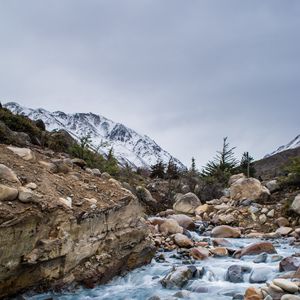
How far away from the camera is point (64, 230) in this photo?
6.24 m

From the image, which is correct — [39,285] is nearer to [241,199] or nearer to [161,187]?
[241,199]

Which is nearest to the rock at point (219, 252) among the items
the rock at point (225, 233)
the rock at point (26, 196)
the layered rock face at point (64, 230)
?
the layered rock face at point (64, 230)

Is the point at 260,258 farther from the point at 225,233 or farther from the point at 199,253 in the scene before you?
the point at 225,233

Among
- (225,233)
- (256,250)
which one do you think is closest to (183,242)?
(256,250)

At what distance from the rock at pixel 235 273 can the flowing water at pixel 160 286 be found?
10cm

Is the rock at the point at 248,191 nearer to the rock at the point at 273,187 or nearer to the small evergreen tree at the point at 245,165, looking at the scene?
the rock at the point at 273,187

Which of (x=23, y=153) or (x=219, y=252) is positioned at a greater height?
(x=23, y=153)

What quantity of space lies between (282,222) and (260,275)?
7.07m

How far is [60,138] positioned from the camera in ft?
61.3

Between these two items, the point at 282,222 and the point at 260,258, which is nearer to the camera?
the point at 260,258

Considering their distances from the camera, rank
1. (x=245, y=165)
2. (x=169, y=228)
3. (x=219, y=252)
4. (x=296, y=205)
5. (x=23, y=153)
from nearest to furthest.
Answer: (x=23, y=153) → (x=219, y=252) → (x=169, y=228) → (x=296, y=205) → (x=245, y=165)

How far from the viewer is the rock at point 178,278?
23.3 feet

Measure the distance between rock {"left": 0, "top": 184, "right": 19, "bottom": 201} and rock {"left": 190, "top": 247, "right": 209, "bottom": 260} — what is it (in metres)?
5.02

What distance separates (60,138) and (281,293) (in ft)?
47.6
